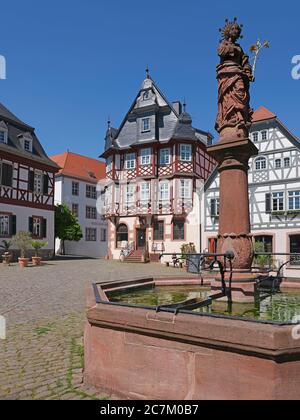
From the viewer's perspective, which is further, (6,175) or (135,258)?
(135,258)

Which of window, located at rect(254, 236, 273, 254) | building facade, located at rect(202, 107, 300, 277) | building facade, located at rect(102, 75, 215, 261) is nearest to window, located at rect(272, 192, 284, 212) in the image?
building facade, located at rect(202, 107, 300, 277)

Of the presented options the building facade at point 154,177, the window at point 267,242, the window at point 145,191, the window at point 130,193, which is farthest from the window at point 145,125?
the window at point 267,242

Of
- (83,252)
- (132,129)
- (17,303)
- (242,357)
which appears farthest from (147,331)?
(83,252)

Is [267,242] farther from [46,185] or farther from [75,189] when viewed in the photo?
[75,189]

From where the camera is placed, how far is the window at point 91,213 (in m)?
46.9

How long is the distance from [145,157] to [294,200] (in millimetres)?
15069

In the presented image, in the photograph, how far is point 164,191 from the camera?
34156mm

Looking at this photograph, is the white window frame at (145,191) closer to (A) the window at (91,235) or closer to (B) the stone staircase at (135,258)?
(B) the stone staircase at (135,258)

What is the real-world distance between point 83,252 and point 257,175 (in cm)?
2529

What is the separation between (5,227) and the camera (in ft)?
93.4

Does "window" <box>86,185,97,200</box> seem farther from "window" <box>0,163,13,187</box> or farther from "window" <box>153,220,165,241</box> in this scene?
"window" <box>0,163,13,187</box>

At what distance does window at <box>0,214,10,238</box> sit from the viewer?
92.4ft

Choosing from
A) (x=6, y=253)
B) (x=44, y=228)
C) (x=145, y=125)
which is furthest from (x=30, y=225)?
(x=145, y=125)
